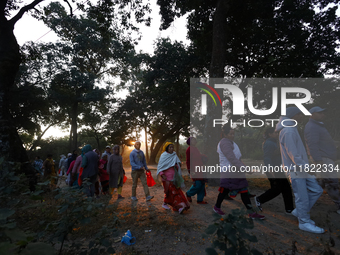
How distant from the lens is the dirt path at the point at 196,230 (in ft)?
10.2

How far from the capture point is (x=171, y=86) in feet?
47.2

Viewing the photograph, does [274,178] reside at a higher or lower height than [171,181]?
higher

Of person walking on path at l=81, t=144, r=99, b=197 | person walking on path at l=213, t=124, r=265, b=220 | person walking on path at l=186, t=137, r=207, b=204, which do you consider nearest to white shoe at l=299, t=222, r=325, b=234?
person walking on path at l=213, t=124, r=265, b=220

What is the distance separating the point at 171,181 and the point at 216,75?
5340 mm

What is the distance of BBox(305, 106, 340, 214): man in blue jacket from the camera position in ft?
13.8

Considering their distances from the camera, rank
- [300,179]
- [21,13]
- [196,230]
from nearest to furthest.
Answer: [300,179], [196,230], [21,13]

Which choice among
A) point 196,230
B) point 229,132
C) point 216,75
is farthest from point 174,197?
point 216,75

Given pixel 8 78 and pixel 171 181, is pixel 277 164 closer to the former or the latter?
pixel 171 181

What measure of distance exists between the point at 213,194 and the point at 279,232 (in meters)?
3.28

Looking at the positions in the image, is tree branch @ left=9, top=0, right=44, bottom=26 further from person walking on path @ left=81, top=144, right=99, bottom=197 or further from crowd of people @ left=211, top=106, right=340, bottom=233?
crowd of people @ left=211, top=106, right=340, bottom=233

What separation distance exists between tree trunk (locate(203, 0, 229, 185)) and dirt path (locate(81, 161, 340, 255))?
2995 mm

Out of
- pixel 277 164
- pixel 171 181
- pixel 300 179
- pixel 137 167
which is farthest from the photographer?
pixel 137 167

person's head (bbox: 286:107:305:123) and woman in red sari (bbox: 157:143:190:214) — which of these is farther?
woman in red sari (bbox: 157:143:190:214)

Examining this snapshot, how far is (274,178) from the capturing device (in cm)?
468
